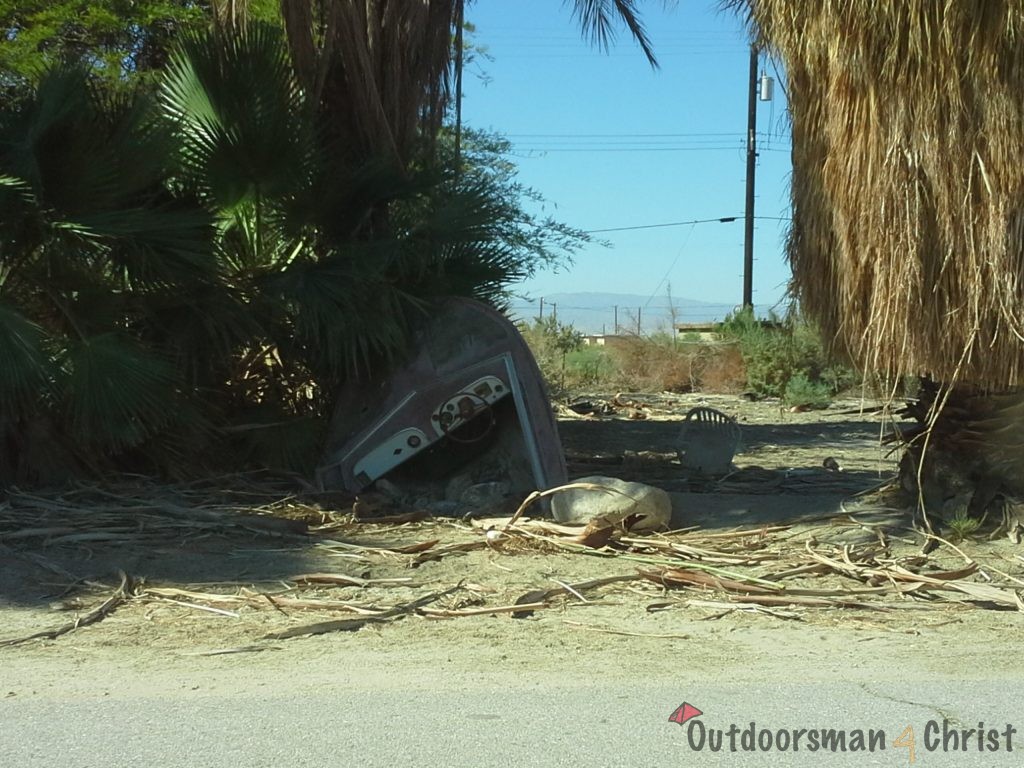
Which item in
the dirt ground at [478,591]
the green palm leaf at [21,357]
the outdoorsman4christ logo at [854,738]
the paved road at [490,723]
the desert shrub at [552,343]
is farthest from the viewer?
the desert shrub at [552,343]

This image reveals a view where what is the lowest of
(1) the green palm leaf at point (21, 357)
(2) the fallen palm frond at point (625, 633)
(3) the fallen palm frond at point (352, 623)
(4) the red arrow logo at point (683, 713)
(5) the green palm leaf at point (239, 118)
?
(4) the red arrow logo at point (683, 713)

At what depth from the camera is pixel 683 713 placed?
14.7 ft

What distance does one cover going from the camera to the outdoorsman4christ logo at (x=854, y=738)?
165 inches

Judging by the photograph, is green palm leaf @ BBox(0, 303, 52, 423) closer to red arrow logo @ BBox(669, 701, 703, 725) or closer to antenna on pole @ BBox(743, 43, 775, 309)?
red arrow logo @ BBox(669, 701, 703, 725)

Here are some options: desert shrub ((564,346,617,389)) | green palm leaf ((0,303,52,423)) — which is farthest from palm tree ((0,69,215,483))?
desert shrub ((564,346,617,389))

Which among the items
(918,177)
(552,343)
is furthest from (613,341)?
(918,177)

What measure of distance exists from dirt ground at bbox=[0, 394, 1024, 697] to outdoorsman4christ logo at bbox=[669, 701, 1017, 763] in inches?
26.7

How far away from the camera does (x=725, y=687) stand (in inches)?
190

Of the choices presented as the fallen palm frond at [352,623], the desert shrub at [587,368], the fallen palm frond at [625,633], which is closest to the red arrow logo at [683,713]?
the fallen palm frond at [625,633]

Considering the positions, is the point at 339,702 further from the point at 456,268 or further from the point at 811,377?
the point at 811,377

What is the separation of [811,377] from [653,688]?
17155 millimetres

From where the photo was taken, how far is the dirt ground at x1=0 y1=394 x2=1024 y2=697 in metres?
5.27

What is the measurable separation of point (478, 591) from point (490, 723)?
6.59ft

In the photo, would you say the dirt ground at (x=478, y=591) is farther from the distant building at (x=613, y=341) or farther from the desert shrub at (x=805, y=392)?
the distant building at (x=613, y=341)
